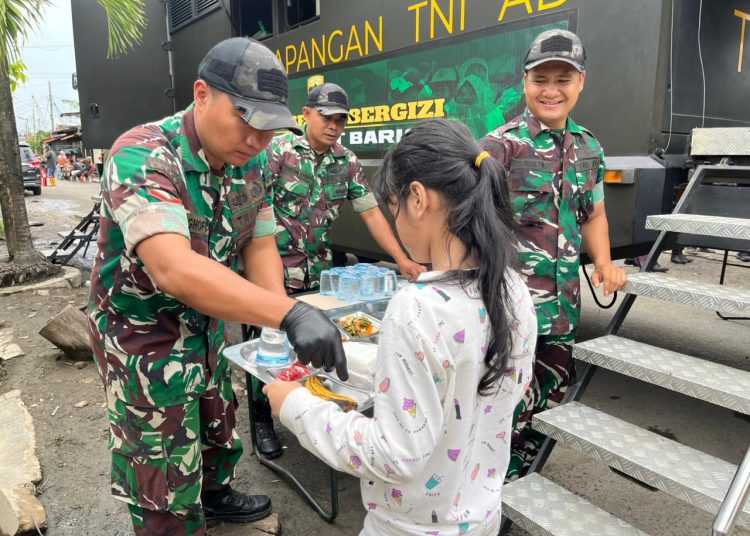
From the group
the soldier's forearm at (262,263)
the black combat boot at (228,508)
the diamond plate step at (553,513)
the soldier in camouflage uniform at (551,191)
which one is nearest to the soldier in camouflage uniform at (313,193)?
the black combat boot at (228,508)

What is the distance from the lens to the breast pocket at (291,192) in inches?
111

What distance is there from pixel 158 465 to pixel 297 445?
4.19 feet

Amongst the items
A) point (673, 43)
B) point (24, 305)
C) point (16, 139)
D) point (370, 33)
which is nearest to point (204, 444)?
point (673, 43)

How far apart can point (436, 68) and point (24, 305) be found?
410 centimetres

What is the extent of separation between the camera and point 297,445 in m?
2.75

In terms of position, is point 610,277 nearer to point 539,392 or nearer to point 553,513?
point 539,392

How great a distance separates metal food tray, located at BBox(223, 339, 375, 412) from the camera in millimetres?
1519

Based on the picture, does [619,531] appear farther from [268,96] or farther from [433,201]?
[268,96]

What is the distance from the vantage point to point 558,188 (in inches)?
80.1

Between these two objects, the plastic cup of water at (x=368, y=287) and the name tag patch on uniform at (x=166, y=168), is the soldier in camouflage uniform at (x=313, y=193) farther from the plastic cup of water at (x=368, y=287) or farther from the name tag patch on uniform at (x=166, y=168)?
the name tag patch on uniform at (x=166, y=168)

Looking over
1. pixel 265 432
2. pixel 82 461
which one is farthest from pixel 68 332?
pixel 265 432

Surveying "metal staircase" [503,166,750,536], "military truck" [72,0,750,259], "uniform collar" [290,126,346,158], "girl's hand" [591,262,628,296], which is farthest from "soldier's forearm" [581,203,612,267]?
"uniform collar" [290,126,346,158]

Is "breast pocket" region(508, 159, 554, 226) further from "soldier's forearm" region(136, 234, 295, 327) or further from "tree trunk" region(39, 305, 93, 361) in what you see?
"tree trunk" region(39, 305, 93, 361)

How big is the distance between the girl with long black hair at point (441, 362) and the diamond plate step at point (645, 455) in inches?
32.7
